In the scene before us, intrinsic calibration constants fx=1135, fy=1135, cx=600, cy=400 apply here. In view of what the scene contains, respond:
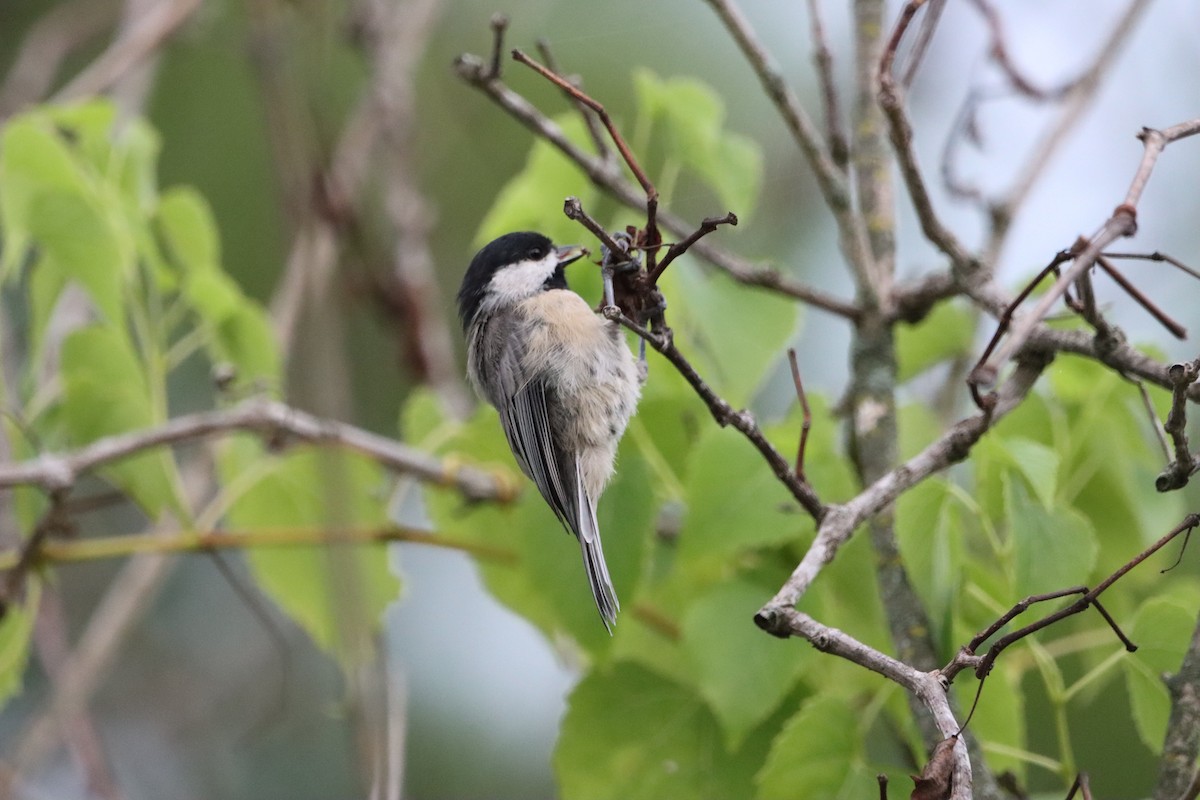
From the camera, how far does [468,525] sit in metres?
2.09

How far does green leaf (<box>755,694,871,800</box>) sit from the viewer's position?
1.46m

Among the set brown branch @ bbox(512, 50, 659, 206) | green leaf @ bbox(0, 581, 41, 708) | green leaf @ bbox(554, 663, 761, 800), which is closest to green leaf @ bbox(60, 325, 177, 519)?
green leaf @ bbox(0, 581, 41, 708)

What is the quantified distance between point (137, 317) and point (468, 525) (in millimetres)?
698

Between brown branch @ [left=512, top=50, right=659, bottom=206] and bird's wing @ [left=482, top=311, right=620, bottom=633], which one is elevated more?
brown branch @ [left=512, top=50, right=659, bottom=206]

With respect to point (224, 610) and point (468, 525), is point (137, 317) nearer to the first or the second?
point (468, 525)

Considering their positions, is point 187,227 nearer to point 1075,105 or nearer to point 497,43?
point 497,43

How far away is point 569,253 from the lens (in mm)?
1840

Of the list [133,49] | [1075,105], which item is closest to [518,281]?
[1075,105]

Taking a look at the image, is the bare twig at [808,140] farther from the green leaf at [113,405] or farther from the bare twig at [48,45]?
the bare twig at [48,45]

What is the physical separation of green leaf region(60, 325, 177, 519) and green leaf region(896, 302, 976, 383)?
1291mm

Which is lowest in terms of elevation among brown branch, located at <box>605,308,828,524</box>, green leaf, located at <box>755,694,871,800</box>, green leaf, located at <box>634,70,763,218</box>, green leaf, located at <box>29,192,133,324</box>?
green leaf, located at <box>755,694,871,800</box>

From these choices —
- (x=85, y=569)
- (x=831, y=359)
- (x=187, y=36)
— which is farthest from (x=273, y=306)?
(x=85, y=569)

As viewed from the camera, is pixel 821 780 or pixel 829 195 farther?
pixel 829 195

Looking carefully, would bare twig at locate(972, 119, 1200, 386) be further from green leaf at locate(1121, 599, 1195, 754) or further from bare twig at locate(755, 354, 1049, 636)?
green leaf at locate(1121, 599, 1195, 754)
